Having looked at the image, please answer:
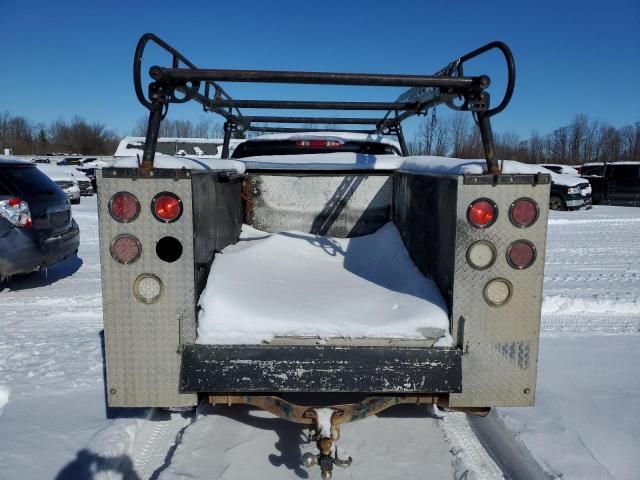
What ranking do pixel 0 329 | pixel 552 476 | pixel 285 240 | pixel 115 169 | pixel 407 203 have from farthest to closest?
pixel 0 329 < pixel 285 240 < pixel 407 203 < pixel 552 476 < pixel 115 169

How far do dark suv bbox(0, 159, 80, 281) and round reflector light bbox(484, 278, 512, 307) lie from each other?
17.7ft

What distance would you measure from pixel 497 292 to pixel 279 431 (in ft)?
4.99

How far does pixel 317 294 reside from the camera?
2982 mm

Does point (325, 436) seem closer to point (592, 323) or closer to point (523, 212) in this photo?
point (523, 212)

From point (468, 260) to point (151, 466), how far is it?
1.97m

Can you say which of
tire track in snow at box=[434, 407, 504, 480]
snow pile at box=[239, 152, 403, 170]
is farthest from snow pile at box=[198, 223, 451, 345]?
tire track in snow at box=[434, 407, 504, 480]

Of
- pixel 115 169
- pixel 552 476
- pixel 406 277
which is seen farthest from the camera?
pixel 406 277

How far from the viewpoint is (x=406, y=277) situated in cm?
318

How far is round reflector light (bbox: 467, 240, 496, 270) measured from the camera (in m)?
2.45

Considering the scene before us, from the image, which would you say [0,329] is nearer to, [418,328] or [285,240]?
[285,240]

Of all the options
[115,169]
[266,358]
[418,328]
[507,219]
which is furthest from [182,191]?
[507,219]

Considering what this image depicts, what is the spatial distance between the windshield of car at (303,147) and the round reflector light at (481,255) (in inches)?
126

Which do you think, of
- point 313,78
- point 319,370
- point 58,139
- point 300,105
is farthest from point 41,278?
point 58,139

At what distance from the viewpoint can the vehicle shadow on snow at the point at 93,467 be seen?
8.36 ft
